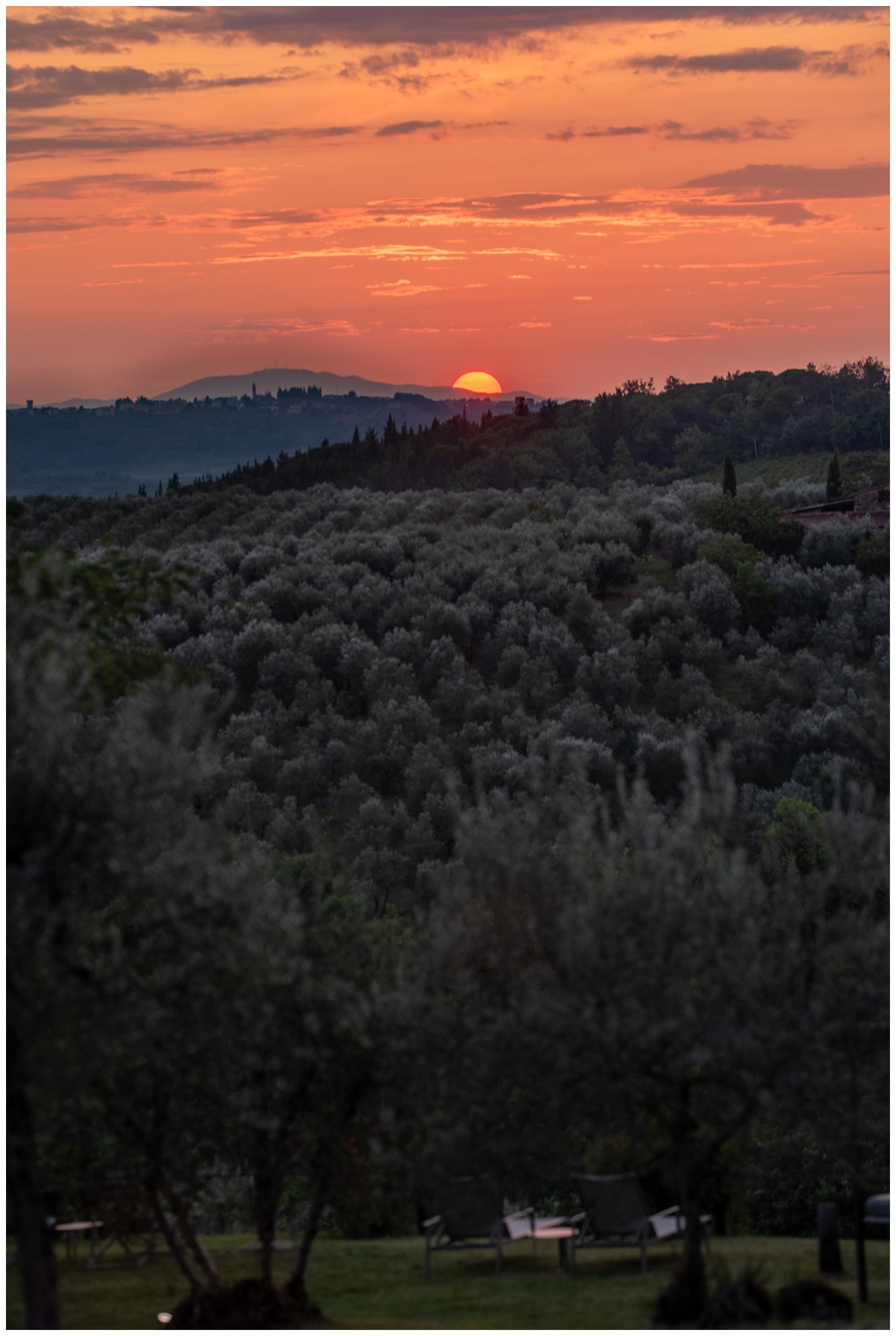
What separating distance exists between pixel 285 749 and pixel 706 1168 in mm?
33184

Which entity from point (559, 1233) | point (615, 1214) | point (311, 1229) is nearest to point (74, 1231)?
point (311, 1229)

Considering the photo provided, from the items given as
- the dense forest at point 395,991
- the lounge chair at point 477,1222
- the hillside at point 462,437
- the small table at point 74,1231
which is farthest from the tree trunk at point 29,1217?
the hillside at point 462,437

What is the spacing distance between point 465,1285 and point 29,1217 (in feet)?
15.1

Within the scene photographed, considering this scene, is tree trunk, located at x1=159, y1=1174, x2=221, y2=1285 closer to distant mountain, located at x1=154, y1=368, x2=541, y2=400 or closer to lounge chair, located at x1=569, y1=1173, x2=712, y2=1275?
lounge chair, located at x1=569, y1=1173, x2=712, y2=1275

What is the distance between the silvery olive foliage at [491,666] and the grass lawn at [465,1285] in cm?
1620

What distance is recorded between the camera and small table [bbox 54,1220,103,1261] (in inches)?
579

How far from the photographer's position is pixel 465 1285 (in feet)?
42.1

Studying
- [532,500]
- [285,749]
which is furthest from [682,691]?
[532,500]

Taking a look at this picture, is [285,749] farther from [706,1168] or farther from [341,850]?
[706,1168]

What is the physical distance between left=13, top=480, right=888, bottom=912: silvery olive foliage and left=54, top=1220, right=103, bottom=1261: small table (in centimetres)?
1471

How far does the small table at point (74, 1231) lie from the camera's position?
48.3 ft

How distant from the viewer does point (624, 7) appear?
16.9 meters

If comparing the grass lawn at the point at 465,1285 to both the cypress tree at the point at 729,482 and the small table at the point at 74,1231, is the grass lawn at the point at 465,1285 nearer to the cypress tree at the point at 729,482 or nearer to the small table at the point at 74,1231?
the small table at the point at 74,1231

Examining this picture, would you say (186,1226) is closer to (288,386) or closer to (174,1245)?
(174,1245)
